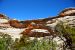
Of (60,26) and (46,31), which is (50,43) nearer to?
(60,26)

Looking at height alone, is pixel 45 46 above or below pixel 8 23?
below

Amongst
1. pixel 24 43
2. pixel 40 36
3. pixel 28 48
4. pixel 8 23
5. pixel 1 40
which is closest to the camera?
pixel 28 48

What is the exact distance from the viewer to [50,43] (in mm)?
20734

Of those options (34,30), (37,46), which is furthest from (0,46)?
(34,30)

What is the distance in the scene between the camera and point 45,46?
1989 centimetres

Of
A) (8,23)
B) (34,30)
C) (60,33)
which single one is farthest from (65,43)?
(8,23)

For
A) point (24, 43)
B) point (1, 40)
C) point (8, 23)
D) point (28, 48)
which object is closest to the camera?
point (28, 48)

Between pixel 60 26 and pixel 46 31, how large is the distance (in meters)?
4.31

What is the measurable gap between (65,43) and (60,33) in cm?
87

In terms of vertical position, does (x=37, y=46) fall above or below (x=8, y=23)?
below

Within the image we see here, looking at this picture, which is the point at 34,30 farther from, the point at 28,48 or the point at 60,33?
the point at 28,48

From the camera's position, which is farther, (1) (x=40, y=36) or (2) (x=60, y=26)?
(1) (x=40, y=36)

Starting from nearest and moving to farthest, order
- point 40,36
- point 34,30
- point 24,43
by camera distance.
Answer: point 24,43 < point 40,36 < point 34,30

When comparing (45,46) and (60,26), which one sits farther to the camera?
(60,26)
